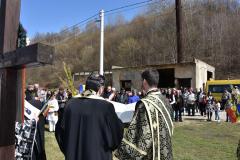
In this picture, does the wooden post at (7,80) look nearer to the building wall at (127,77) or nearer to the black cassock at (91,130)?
the black cassock at (91,130)

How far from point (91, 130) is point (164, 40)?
65.7m

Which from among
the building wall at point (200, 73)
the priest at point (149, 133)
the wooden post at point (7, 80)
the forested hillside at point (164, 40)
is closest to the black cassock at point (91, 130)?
the priest at point (149, 133)

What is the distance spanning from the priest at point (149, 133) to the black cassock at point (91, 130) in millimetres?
135

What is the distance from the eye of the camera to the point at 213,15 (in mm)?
65688

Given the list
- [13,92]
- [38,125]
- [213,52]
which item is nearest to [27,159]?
[38,125]

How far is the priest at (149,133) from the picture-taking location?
408 centimetres

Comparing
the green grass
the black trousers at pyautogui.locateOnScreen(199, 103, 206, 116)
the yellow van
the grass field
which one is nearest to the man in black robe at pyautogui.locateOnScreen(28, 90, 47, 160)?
the grass field

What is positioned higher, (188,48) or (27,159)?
(188,48)

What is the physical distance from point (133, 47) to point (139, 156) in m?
72.2

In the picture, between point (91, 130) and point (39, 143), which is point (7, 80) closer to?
point (91, 130)

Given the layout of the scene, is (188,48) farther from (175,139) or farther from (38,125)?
(38,125)

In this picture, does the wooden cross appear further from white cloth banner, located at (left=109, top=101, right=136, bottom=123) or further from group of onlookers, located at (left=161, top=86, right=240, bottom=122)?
group of onlookers, located at (left=161, top=86, right=240, bottom=122)

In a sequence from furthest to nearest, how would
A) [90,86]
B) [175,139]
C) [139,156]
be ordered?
[175,139]
[90,86]
[139,156]

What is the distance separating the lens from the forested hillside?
192 ft
